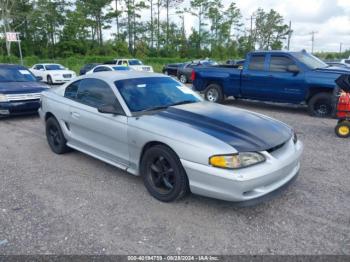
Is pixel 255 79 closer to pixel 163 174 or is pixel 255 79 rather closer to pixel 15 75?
pixel 163 174

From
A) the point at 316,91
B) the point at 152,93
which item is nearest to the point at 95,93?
the point at 152,93

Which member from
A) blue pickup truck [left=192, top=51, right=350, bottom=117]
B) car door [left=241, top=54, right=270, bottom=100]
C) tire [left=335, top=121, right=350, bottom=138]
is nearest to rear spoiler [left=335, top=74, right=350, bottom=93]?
tire [left=335, top=121, right=350, bottom=138]

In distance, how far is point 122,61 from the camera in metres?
22.6

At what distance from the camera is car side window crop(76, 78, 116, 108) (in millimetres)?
4162

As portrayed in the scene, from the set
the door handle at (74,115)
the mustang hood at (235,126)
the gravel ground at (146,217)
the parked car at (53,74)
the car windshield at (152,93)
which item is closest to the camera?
the gravel ground at (146,217)

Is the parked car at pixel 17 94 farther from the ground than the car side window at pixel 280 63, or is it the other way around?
the car side window at pixel 280 63

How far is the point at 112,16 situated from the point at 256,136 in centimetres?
5030

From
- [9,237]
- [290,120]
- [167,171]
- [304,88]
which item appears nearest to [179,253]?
[167,171]

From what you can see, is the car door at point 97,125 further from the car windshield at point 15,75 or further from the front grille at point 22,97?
the car windshield at point 15,75

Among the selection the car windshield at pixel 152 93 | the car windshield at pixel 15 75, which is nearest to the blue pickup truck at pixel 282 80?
the car windshield at pixel 152 93

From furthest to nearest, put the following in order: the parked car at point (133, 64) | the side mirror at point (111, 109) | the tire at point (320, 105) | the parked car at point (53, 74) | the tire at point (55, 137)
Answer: the parked car at point (133, 64), the parked car at point (53, 74), the tire at point (320, 105), the tire at point (55, 137), the side mirror at point (111, 109)

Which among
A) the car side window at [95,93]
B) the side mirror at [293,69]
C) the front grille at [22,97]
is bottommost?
the front grille at [22,97]

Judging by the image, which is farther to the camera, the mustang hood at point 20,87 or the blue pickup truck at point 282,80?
the blue pickup truck at point 282,80

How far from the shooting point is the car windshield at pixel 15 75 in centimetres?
880
